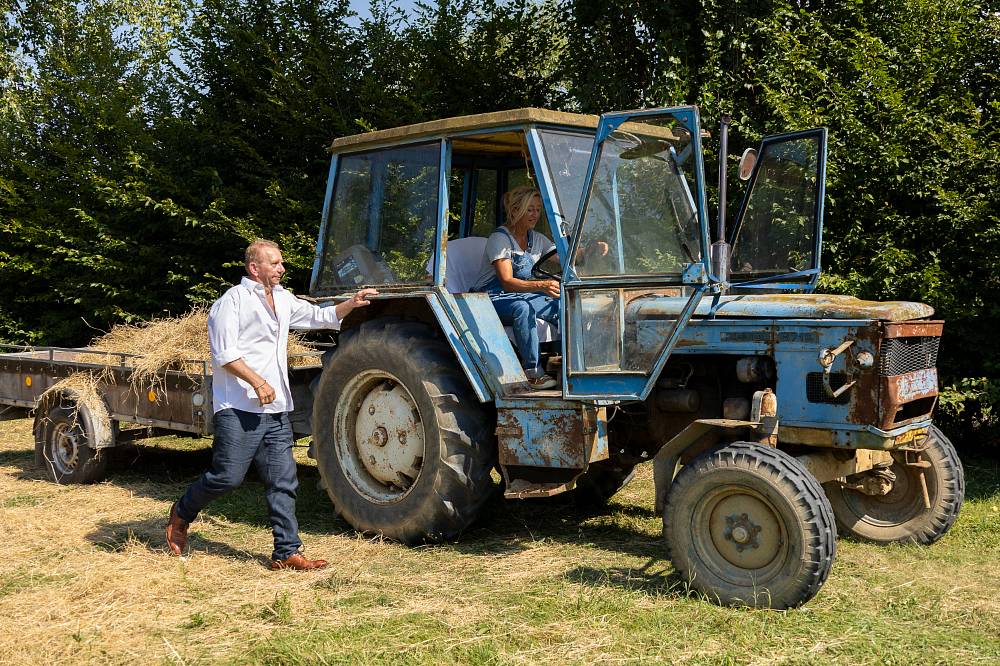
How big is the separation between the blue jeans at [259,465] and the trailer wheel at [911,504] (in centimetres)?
314

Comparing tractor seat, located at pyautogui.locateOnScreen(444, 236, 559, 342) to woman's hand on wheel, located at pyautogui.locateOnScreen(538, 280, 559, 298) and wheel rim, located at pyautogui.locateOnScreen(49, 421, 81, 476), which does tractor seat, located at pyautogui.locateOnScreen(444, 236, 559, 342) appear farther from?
wheel rim, located at pyautogui.locateOnScreen(49, 421, 81, 476)

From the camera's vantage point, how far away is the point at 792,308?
511 centimetres

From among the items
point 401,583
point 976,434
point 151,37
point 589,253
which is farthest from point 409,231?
Answer: point 151,37

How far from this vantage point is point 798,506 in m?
4.41

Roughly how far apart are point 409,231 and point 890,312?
2.71 metres

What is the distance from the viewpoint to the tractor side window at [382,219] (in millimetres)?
5809

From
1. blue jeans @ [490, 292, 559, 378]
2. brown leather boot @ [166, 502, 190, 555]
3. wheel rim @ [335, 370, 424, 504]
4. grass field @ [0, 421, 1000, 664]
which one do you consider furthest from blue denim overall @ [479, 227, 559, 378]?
brown leather boot @ [166, 502, 190, 555]

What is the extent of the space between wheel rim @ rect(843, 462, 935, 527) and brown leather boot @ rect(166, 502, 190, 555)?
12.5 ft

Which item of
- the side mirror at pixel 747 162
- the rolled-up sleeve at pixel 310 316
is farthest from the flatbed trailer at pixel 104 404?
the side mirror at pixel 747 162

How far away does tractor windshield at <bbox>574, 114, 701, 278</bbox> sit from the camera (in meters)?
5.01

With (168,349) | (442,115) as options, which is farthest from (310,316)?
(442,115)

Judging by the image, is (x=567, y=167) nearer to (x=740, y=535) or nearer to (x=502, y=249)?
(x=502, y=249)

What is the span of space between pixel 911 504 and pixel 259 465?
3.69 meters

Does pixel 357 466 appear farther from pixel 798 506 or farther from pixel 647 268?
pixel 798 506
